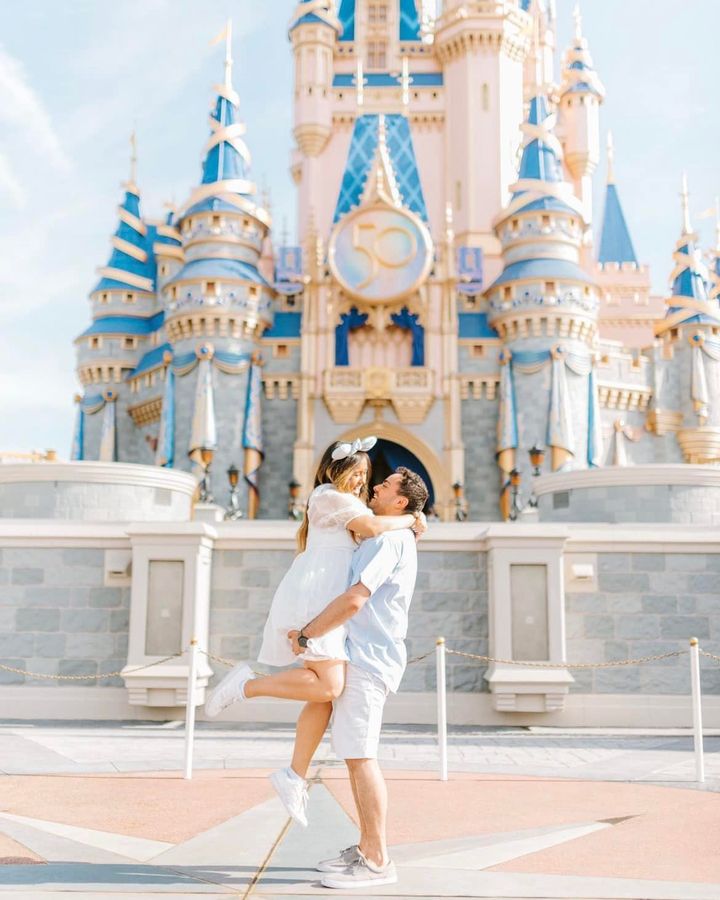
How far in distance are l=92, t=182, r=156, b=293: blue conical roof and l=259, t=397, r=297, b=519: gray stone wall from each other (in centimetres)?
942

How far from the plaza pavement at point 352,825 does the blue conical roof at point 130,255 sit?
29.6 metres

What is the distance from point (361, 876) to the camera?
3.81 metres

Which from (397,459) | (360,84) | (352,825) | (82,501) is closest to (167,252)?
(360,84)

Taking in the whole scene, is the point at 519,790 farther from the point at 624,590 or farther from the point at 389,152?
the point at 389,152

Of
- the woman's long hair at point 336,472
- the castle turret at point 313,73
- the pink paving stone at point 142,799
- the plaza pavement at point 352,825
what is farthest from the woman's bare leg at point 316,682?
the castle turret at point 313,73

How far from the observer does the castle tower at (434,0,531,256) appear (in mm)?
35375

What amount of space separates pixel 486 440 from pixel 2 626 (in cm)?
2027

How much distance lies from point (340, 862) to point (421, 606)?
7255 millimetres

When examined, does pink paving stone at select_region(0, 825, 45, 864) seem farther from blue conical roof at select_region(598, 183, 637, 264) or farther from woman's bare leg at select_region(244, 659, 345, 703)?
blue conical roof at select_region(598, 183, 637, 264)

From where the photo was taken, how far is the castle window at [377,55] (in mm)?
37188

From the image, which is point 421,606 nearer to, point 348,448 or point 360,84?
point 348,448

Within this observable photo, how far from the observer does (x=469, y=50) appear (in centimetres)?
3591

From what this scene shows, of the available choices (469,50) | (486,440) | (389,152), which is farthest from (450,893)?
(469,50)

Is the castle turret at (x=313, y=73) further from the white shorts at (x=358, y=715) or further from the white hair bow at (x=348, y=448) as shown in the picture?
the white shorts at (x=358, y=715)
